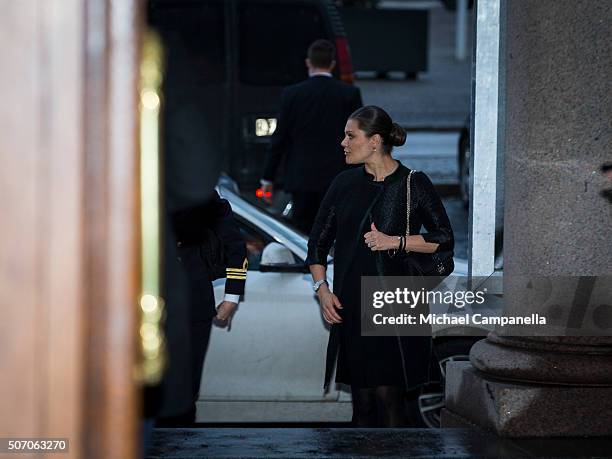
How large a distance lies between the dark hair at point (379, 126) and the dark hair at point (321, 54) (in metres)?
3.58

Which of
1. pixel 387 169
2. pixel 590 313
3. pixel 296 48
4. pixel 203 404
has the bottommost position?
pixel 203 404

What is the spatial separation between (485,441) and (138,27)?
363cm

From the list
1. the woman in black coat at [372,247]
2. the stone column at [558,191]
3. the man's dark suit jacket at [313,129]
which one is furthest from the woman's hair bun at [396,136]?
the man's dark suit jacket at [313,129]

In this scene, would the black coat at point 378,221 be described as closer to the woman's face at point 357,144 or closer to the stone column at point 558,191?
the woman's face at point 357,144

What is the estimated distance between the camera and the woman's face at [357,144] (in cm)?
575

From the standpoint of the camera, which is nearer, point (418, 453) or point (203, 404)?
point (418, 453)

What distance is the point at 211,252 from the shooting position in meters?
5.20

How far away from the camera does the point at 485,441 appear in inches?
206

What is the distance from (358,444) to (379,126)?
1.43 meters

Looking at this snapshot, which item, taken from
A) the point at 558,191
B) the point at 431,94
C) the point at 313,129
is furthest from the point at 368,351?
the point at 431,94

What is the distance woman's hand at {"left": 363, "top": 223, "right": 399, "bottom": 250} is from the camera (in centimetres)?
560

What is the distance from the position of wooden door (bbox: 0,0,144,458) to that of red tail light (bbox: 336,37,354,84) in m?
9.85

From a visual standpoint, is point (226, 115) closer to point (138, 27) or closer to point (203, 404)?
point (203, 404)

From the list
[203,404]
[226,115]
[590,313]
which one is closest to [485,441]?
[590,313]
